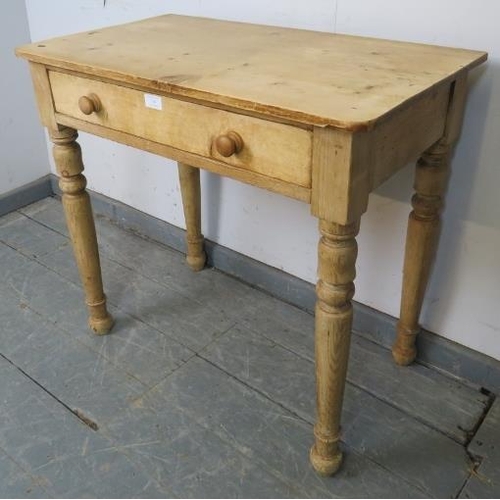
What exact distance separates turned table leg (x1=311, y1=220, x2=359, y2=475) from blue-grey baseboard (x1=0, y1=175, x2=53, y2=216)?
1.49 meters

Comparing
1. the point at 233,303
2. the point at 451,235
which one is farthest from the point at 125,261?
the point at 451,235

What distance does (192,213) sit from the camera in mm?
1664

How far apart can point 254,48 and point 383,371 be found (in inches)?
30.5

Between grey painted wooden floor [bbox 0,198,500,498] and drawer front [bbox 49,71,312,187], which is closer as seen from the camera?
drawer front [bbox 49,71,312,187]

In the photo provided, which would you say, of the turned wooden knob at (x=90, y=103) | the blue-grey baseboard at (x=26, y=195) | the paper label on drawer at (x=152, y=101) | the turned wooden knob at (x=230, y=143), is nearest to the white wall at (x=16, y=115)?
the blue-grey baseboard at (x=26, y=195)

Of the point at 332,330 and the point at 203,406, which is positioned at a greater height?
the point at 332,330

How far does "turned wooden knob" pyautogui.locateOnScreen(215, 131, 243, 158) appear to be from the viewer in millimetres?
906

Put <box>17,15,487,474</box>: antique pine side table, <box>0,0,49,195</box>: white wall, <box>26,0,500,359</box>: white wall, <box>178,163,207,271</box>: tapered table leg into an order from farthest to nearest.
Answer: <box>0,0,49,195</box>: white wall, <box>178,163,207,271</box>: tapered table leg, <box>26,0,500,359</box>: white wall, <box>17,15,487,474</box>: antique pine side table

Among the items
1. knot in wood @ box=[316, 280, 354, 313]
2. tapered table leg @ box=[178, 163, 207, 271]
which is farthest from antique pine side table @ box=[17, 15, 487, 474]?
tapered table leg @ box=[178, 163, 207, 271]

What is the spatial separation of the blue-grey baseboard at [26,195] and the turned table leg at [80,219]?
2.73 ft

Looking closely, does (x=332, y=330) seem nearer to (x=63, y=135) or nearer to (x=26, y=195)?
(x=63, y=135)

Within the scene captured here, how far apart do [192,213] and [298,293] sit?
0.37m

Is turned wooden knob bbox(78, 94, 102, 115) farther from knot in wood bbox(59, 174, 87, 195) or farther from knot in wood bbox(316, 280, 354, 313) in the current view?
knot in wood bbox(316, 280, 354, 313)

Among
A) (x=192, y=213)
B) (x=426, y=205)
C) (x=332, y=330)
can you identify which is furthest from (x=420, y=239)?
(x=192, y=213)
